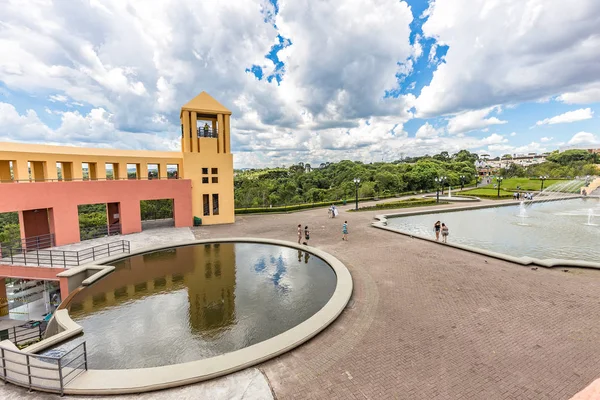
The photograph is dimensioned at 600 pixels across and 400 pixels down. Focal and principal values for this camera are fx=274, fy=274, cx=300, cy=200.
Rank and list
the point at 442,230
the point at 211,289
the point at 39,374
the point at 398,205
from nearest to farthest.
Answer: the point at 39,374, the point at 211,289, the point at 442,230, the point at 398,205

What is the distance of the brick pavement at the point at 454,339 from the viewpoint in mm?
5719

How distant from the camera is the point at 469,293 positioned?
10.0m

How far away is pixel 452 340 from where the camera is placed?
726 centimetres

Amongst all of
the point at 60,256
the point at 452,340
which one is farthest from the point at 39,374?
the point at 60,256

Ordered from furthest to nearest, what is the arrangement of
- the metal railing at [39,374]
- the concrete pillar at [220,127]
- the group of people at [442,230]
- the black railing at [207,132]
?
the concrete pillar at [220,127] → the black railing at [207,132] → the group of people at [442,230] → the metal railing at [39,374]

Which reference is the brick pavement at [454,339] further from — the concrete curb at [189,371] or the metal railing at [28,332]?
the metal railing at [28,332]

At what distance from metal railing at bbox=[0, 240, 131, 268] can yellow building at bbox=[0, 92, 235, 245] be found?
98.8 inches

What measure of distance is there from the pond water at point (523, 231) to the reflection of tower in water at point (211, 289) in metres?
14.9

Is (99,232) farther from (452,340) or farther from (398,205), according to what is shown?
(398,205)

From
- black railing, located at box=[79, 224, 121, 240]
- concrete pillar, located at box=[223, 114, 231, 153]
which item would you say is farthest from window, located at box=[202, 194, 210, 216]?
black railing, located at box=[79, 224, 121, 240]

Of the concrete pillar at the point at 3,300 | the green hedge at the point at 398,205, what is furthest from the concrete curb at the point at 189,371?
the green hedge at the point at 398,205

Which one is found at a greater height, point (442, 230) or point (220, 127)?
point (220, 127)

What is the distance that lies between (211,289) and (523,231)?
75.2 feet

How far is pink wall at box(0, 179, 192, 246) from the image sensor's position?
1602cm
